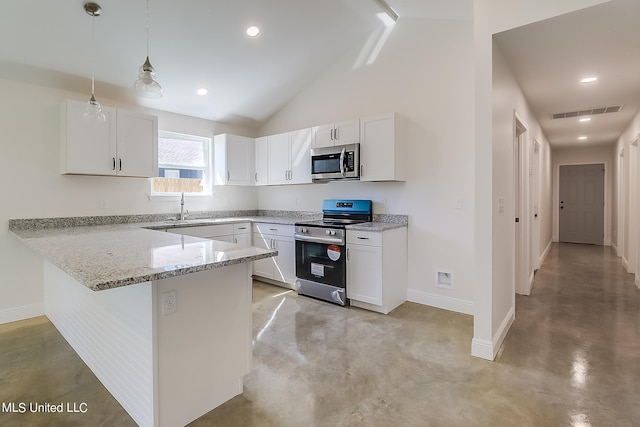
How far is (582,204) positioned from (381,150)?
25.1ft

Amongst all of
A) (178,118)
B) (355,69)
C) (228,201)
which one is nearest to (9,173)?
(178,118)

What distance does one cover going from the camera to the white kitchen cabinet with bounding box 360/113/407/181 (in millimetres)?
3695

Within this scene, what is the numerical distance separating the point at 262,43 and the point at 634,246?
5.91 meters

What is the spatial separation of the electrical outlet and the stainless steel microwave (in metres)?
2.67

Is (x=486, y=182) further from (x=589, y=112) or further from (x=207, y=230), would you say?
(x=589, y=112)

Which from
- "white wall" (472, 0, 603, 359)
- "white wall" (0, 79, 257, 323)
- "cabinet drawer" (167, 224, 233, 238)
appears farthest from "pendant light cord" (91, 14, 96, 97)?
"white wall" (472, 0, 603, 359)

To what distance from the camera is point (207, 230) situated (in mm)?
4227

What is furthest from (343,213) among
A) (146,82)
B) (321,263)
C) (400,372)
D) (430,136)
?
(146,82)

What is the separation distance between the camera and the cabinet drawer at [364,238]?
3.47 m

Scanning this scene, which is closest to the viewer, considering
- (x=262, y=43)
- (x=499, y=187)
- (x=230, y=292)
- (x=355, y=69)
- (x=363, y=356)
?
(x=230, y=292)

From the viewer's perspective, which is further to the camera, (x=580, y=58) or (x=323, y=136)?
(x=323, y=136)

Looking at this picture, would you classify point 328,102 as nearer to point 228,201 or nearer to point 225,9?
point 225,9

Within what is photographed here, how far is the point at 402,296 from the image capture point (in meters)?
3.85

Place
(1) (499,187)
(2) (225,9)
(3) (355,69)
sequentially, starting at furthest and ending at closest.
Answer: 1. (3) (355,69)
2. (2) (225,9)
3. (1) (499,187)
